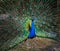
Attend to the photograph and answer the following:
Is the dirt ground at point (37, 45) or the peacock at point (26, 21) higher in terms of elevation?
the peacock at point (26, 21)

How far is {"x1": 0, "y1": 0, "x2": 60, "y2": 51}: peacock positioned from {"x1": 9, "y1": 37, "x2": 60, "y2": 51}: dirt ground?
2.5 inches

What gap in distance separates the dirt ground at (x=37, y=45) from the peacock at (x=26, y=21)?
0.06m

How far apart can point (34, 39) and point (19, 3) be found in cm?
66

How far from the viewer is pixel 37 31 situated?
21.2 ft

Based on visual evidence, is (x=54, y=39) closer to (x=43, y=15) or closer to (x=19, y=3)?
(x=43, y=15)

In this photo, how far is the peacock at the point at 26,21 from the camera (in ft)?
21.0

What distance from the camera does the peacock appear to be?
21.0 ft

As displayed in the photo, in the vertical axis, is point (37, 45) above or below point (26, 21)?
below

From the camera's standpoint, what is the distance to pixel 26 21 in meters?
6.40

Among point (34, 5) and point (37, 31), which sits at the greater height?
point (34, 5)

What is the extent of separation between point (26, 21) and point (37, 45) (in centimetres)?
44

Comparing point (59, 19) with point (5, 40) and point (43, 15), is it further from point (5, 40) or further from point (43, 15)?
point (5, 40)

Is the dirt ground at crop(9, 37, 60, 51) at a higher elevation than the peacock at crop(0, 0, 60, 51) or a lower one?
lower

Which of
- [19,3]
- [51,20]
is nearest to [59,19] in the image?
[51,20]
